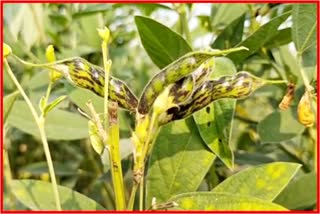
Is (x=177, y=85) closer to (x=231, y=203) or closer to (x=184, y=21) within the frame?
(x=231, y=203)

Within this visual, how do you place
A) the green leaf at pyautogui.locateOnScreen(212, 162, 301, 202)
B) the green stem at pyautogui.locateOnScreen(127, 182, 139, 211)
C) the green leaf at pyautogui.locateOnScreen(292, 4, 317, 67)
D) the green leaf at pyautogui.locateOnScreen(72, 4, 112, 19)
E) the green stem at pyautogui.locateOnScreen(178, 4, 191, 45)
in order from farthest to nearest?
the green leaf at pyautogui.locateOnScreen(72, 4, 112, 19) → the green stem at pyautogui.locateOnScreen(178, 4, 191, 45) → the green leaf at pyautogui.locateOnScreen(292, 4, 317, 67) → the green leaf at pyautogui.locateOnScreen(212, 162, 301, 202) → the green stem at pyautogui.locateOnScreen(127, 182, 139, 211)

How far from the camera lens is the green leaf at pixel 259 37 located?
77 cm

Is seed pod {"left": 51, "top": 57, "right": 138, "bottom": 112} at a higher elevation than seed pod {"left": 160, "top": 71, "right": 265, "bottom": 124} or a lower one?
higher

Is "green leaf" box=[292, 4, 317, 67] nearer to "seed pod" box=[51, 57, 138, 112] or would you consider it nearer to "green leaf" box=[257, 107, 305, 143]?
"green leaf" box=[257, 107, 305, 143]

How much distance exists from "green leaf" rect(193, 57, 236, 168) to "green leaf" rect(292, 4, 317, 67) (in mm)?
140

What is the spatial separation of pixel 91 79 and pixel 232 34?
0.29 m

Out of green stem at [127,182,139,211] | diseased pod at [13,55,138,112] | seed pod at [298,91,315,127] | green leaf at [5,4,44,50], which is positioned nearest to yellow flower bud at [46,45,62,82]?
diseased pod at [13,55,138,112]

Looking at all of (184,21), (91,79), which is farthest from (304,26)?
(91,79)

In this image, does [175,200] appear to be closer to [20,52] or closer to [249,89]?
[249,89]

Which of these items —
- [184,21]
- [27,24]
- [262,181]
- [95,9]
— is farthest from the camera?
[27,24]

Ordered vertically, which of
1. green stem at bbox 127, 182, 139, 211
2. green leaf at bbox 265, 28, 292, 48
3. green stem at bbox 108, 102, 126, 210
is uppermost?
green leaf at bbox 265, 28, 292, 48

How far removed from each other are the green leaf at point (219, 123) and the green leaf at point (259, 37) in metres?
0.08

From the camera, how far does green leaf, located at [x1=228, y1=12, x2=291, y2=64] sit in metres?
0.77

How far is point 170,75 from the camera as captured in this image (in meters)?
0.58
